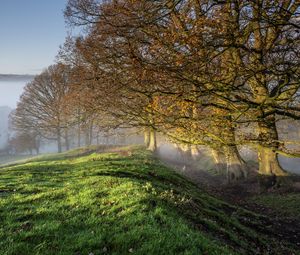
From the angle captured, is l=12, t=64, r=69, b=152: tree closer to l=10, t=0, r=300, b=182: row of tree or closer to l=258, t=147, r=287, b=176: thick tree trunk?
l=10, t=0, r=300, b=182: row of tree

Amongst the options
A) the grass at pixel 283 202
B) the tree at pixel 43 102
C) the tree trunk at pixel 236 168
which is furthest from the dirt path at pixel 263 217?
the tree at pixel 43 102

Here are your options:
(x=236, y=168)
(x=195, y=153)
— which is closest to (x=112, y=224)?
(x=236, y=168)

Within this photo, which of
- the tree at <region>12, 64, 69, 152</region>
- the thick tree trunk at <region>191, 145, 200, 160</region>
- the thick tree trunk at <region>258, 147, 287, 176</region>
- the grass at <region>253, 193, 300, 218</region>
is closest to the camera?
the grass at <region>253, 193, 300, 218</region>

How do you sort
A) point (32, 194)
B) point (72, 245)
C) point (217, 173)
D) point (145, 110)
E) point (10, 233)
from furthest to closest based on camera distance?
point (217, 173)
point (145, 110)
point (32, 194)
point (10, 233)
point (72, 245)

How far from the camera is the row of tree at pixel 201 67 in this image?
12712 mm

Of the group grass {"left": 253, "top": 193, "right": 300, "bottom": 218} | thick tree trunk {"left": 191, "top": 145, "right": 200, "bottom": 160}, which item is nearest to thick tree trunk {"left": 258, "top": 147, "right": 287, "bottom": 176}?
grass {"left": 253, "top": 193, "right": 300, "bottom": 218}

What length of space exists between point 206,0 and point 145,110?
759 cm

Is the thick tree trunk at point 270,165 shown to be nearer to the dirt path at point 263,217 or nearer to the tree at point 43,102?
the dirt path at point 263,217

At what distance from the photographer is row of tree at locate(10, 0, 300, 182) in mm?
12712

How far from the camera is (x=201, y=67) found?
13.3m

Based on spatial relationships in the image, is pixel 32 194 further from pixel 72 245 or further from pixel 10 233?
pixel 72 245

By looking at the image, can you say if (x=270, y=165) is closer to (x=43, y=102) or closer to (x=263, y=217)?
(x=263, y=217)

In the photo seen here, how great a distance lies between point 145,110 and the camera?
744 inches

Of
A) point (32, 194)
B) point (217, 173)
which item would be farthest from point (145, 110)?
point (217, 173)
